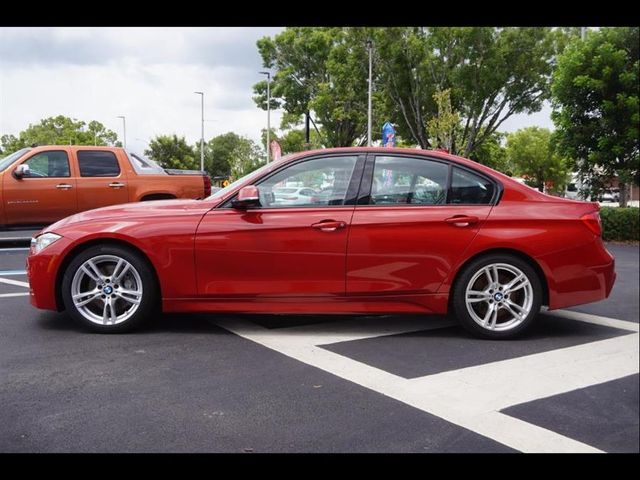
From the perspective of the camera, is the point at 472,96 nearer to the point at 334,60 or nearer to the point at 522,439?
the point at 522,439

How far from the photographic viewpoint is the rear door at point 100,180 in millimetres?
7102

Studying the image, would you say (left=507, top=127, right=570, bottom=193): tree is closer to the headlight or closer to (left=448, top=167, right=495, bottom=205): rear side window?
(left=448, top=167, right=495, bottom=205): rear side window

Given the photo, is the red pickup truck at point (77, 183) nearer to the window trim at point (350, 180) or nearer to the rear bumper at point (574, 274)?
the window trim at point (350, 180)

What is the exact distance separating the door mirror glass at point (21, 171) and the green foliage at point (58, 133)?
3763 mm

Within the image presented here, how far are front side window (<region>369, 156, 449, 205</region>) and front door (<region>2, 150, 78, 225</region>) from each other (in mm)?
3952

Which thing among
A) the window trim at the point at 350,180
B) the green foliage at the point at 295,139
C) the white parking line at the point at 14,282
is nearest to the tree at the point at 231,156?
the window trim at the point at 350,180

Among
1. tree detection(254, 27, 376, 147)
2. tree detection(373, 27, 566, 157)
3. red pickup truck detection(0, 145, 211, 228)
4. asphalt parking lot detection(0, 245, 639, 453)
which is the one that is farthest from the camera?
tree detection(254, 27, 376, 147)

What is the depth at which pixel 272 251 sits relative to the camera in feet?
14.0

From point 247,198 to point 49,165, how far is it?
4.32 metres

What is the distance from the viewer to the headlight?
14.2 feet

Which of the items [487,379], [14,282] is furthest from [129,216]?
[14,282]

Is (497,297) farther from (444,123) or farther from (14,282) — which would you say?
Answer: (14,282)

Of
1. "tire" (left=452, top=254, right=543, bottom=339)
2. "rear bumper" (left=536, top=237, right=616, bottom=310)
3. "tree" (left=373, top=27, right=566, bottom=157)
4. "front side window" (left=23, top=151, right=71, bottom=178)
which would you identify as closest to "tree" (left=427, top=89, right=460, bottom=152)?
"tree" (left=373, top=27, right=566, bottom=157)

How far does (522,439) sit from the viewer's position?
2586 mm
